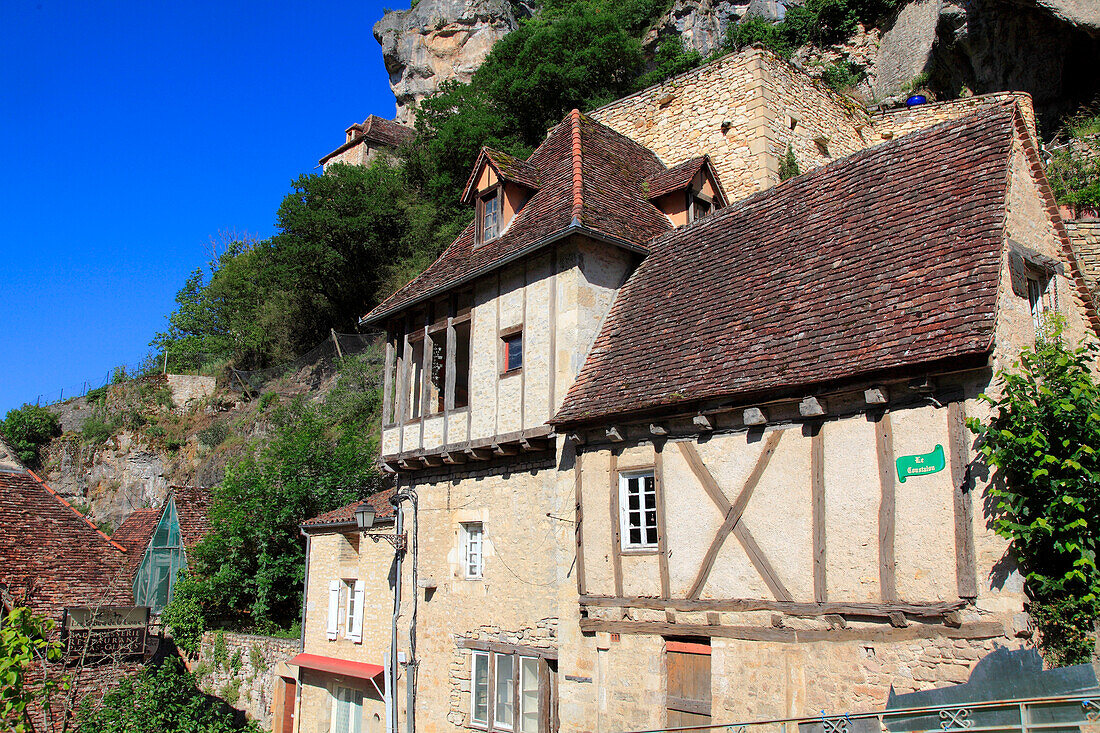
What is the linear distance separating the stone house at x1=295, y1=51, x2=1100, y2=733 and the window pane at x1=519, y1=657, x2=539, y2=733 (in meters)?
0.04

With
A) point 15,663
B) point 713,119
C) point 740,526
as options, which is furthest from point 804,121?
point 15,663

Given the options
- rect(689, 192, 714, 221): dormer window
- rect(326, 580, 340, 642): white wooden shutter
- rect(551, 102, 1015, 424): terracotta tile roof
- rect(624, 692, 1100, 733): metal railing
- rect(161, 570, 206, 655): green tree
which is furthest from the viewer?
rect(161, 570, 206, 655): green tree

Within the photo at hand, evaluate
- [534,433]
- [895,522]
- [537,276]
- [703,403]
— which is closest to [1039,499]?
[895,522]

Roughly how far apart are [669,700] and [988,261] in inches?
213

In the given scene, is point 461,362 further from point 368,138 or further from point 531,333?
point 368,138

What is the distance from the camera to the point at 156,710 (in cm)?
1448

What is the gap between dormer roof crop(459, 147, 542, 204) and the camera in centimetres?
1265

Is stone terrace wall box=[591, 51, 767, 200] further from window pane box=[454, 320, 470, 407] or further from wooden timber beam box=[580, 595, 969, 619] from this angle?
wooden timber beam box=[580, 595, 969, 619]

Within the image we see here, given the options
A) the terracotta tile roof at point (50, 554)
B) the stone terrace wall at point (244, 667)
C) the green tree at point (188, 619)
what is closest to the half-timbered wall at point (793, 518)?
the stone terrace wall at point (244, 667)

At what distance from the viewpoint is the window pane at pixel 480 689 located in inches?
434

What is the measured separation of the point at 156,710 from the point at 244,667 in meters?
2.81

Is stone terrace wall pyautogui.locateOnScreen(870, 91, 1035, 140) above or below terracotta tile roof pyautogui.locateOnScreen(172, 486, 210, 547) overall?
above

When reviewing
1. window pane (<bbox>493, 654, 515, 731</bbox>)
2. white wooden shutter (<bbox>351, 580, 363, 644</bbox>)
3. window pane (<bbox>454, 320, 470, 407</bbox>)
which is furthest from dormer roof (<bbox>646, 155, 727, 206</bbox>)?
white wooden shutter (<bbox>351, 580, 363, 644</bbox>)

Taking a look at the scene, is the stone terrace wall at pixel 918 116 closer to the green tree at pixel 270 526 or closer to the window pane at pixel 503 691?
the window pane at pixel 503 691
